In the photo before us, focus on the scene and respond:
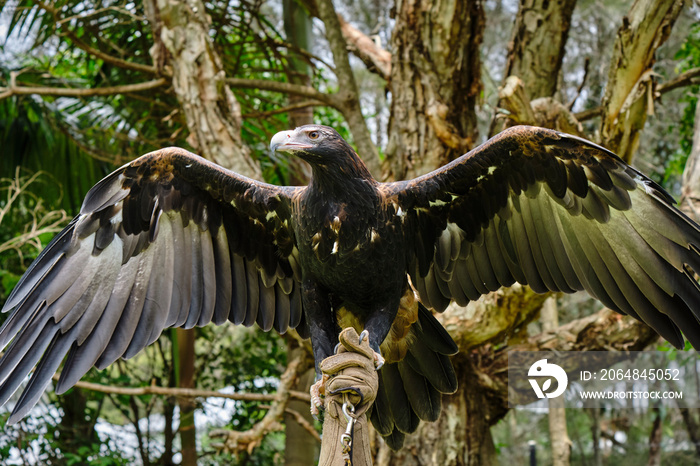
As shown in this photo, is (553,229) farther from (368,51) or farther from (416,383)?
(368,51)

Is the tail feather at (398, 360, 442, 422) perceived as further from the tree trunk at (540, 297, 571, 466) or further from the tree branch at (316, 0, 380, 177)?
the tree trunk at (540, 297, 571, 466)

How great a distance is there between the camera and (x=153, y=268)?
3486 millimetres

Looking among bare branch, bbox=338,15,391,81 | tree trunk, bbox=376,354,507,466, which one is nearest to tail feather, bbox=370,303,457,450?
tree trunk, bbox=376,354,507,466

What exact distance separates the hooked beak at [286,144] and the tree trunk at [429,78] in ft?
7.88

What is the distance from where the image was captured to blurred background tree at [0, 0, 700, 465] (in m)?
4.74

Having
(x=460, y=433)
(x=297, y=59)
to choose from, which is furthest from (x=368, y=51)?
(x=460, y=433)

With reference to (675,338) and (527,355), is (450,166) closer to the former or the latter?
(675,338)

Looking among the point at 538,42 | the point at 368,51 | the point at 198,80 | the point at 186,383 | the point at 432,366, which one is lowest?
the point at 432,366

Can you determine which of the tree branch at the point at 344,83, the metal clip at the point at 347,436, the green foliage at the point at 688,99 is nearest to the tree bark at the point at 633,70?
the green foliage at the point at 688,99

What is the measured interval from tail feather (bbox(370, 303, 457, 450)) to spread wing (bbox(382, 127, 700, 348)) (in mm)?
225

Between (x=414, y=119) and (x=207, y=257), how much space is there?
232 cm

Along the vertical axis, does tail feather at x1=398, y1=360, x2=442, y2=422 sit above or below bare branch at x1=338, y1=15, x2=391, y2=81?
below

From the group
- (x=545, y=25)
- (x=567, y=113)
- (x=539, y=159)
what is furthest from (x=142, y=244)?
(x=545, y=25)
